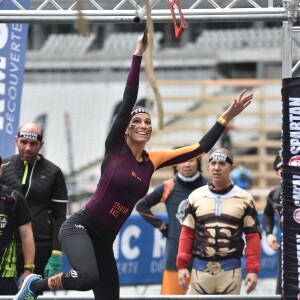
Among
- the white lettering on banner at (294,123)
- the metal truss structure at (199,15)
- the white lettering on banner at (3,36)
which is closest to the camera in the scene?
the white lettering on banner at (294,123)

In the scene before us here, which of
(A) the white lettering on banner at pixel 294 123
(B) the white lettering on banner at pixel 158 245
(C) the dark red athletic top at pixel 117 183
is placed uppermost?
(A) the white lettering on banner at pixel 294 123

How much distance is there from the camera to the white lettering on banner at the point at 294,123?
7195 millimetres

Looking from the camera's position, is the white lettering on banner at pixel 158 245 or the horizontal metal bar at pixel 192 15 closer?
the horizontal metal bar at pixel 192 15

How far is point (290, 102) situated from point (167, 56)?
19.3 metres

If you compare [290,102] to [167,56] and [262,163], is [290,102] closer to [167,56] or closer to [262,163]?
[262,163]

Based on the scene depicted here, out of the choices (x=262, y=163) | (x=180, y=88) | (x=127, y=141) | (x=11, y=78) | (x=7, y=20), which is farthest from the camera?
(x=180, y=88)

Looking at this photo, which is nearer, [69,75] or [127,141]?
[127,141]

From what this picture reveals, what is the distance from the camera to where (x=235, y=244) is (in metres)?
8.41

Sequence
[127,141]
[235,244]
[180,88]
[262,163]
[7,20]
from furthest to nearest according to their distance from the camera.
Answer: [180,88] → [262,163] → [235,244] → [7,20] → [127,141]

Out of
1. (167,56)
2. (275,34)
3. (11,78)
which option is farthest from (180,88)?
(11,78)

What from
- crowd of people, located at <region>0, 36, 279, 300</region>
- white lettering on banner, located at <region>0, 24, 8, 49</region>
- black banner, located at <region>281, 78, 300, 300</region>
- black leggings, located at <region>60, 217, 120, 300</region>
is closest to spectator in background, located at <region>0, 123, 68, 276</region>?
crowd of people, located at <region>0, 36, 279, 300</region>

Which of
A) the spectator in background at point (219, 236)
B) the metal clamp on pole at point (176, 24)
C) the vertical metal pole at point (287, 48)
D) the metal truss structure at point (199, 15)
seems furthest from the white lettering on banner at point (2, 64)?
the vertical metal pole at point (287, 48)

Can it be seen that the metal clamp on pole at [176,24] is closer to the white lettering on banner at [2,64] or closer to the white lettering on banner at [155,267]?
the white lettering on banner at [2,64]

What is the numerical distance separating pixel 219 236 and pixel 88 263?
210 centimetres
